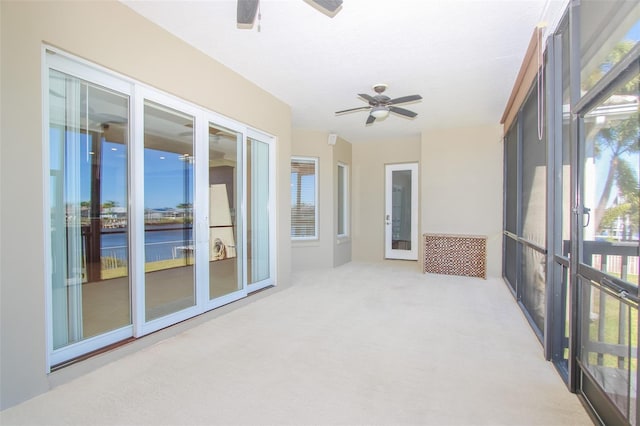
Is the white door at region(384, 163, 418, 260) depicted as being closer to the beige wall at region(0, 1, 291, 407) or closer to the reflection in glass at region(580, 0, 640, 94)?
the reflection in glass at region(580, 0, 640, 94)

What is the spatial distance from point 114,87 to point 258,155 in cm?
203

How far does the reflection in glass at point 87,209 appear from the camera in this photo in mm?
2285

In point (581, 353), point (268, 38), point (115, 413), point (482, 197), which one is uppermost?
point (268, 38)

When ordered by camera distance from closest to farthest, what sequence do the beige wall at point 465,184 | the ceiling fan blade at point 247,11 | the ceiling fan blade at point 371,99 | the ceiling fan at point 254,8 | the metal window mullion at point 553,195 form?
1. the ceiling fan at point 254,8
2. the ceiling fan blade at point 247,11
3. the metal window mullion at point 553,195
4. the ceiling fan blade at point 371,99
5. the beige wall at point 465,184

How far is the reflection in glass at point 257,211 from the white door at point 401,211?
3.50 meters

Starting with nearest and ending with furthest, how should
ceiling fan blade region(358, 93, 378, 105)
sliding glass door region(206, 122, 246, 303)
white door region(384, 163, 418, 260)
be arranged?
1. sliding glass door region(206, 122, 246, 303)
2. ceiling fan blade region(358, 93, 378, 105)
3. white door region(384, 163, 418, 260)

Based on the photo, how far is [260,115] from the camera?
14.1 ft

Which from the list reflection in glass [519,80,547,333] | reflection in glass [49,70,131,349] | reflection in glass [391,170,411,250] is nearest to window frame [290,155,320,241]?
reflection in glass [391,170,411,250]

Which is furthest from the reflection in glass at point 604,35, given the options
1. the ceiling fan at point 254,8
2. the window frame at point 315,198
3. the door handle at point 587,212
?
the window frame at point 315,198

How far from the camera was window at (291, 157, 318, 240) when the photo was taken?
6.55 metres

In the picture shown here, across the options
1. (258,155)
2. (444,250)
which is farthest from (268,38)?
(444,250)

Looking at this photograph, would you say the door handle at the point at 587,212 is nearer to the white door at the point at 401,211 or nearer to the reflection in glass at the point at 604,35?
the reflection in glass at the point at 604,35

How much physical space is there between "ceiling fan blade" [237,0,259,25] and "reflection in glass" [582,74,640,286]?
2081 millimetres

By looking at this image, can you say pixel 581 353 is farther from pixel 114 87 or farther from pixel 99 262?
pixel 114 87
